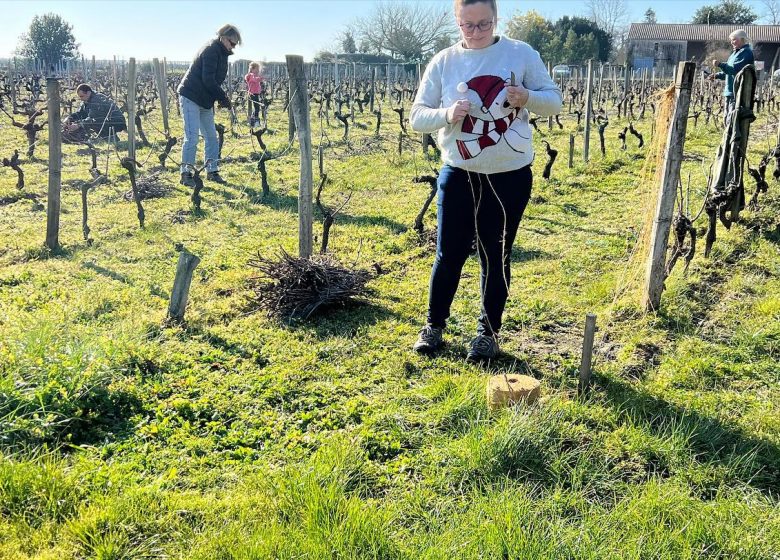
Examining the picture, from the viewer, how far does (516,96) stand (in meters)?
2.89

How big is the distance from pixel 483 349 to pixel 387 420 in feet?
2.67

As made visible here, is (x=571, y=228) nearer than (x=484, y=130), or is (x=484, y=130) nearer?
(x=484, y=130)

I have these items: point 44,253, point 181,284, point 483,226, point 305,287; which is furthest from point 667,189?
point 44,253

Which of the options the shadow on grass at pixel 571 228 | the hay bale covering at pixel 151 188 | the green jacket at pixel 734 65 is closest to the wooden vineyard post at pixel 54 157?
the hay bale covering at pixel 151 188

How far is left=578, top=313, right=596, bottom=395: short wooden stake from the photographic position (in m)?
2.87

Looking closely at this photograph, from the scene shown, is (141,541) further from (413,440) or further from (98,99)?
(98,99)

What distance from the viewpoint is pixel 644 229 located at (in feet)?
13.5

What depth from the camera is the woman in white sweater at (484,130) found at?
2996 mm

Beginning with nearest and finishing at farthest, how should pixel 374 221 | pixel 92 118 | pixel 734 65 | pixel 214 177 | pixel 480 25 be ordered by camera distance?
pixel 480 25 → pixel 374 221 → pixel 734 65 → pixel 214 177 → pixel 92 118

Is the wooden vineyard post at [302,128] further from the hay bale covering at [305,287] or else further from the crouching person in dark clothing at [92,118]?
the crouching person in dark clothing at [92,118]

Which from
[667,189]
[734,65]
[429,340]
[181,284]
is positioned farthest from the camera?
[734,65]

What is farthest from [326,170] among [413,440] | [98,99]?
[413,440]

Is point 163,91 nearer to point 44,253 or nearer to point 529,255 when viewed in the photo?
point 44,253

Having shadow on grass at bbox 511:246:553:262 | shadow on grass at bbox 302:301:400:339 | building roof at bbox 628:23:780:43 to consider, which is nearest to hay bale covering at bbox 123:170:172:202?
shadow on grass at bbox 302:301:400:339
